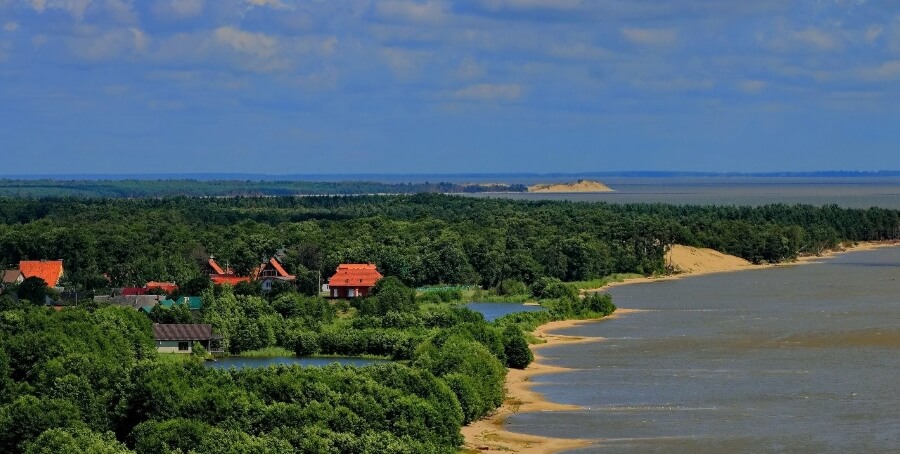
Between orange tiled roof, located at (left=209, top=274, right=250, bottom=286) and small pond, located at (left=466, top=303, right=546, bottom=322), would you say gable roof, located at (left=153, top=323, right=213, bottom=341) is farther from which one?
orange tiled roof, located at (left=209, top=274, right=250, bottom=286)

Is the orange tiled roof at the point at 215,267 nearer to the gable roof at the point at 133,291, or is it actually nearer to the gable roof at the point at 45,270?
the gable roof at the point at 45,270

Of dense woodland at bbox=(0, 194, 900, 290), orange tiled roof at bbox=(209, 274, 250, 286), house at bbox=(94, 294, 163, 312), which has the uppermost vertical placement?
dense woodland at bbox=(0, 194, 900, 290)

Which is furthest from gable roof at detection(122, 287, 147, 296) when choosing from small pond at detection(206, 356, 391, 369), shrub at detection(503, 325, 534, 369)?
shrub at detection(503, 325, 534, 369)

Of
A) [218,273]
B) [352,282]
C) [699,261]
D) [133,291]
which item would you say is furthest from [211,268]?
[699,261]

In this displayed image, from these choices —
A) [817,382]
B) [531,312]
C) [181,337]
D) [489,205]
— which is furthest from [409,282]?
[489,205]

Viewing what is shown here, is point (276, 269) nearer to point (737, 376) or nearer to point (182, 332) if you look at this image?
point (182, 332)

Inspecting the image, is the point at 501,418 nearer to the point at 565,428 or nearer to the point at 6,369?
the point at 565,428
